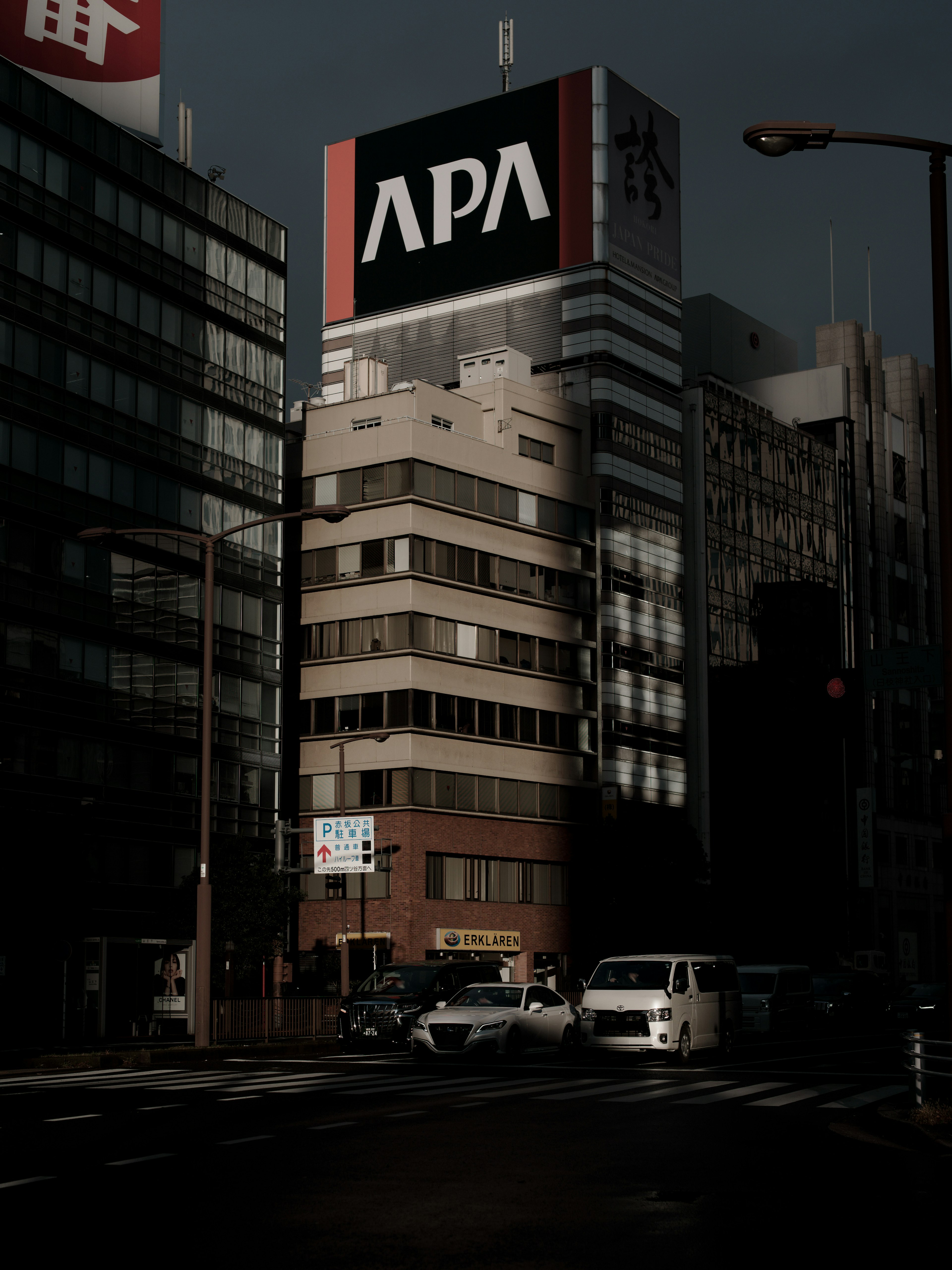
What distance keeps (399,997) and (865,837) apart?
79.2m

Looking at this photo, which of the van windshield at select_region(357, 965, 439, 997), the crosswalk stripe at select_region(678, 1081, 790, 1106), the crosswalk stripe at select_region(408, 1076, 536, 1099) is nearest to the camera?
the crosswalk stripe at select_region(678, 1081, 790, 1106)

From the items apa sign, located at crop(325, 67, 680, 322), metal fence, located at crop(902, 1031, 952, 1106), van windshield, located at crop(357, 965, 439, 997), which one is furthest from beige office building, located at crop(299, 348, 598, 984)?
metal fence, located at crop(902, 1031, 952, 1106)

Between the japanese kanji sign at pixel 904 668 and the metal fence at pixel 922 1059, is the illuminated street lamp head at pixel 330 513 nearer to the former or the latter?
the japanese kanji sign at pixel 904 668

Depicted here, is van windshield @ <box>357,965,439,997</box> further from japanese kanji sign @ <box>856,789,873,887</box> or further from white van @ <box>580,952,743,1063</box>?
japanese kanji sign @ <box>856,789,873,887</box>

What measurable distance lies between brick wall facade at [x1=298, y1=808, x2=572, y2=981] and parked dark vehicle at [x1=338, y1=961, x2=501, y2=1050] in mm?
26816

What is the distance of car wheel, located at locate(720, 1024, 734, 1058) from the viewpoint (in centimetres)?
3173

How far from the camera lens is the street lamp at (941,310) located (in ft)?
50.8

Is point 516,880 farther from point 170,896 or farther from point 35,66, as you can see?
point 35,66

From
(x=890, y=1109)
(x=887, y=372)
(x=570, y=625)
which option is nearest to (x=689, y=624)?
(x=570, y=625)

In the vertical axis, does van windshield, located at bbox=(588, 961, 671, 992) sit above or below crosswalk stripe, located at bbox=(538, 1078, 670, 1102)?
above

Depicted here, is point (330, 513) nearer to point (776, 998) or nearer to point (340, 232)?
point (776, 998)

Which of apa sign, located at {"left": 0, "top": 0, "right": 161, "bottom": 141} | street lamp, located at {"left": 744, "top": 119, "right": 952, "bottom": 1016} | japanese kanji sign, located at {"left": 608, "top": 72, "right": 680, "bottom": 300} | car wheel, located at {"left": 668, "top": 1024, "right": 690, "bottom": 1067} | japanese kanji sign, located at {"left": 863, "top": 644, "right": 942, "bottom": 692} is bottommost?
car wheel, located at {"left": 668, "top": 1024, "right": 690, "bottom": 1067}

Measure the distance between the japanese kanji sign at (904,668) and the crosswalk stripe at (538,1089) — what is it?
7.92 m

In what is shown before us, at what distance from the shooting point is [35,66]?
53.8m
